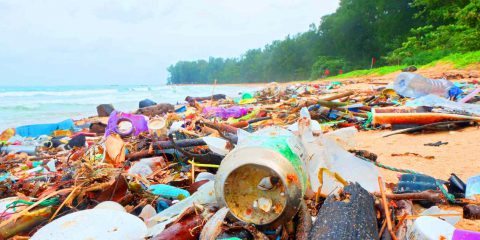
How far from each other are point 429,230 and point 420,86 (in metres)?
5.62

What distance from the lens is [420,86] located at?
618 centimetres

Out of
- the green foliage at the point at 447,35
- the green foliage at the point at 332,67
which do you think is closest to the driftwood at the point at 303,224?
the green foliage at the point at 447,35

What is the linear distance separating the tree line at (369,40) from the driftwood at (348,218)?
15.2 meters

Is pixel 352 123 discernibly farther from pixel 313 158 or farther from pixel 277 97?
pixel 277 97

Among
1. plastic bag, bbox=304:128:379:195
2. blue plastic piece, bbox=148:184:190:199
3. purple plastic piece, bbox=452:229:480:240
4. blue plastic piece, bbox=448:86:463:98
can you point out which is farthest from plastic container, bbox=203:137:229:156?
blue plastic piece, bbox=448:86:463:98

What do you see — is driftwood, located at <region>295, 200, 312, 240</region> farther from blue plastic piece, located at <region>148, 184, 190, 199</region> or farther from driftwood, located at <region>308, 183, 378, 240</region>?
blue plastic piece, located at <region>148, 184, 190, 199</region>

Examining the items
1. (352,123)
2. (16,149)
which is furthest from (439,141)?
(16,149)

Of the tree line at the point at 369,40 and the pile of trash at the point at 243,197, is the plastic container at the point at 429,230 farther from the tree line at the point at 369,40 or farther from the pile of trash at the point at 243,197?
the tree line at the point at 369,40

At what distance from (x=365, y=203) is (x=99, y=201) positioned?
128 centimetres

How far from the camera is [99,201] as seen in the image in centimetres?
179

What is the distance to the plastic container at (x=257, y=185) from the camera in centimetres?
127

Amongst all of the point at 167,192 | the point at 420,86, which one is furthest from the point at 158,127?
the point at 420,86

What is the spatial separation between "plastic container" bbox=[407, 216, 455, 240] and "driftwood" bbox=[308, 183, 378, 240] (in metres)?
0.13

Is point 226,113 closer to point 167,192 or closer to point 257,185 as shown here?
point 167,192
